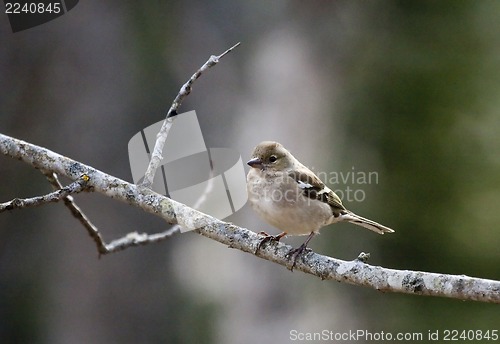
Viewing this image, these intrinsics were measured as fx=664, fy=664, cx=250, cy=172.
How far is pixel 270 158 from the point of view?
3877mm

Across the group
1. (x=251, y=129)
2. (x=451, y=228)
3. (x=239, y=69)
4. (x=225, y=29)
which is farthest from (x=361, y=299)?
(x=225, y=29)

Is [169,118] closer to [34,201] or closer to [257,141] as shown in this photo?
[34,201]

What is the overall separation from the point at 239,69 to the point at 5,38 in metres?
2.14

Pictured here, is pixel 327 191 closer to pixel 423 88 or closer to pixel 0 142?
pixel 0 142

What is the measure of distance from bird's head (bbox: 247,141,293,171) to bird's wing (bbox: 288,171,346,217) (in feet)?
0.28

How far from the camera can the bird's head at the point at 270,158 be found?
385cm

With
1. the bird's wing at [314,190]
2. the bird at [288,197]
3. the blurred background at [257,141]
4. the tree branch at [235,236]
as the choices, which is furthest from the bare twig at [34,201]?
the blurred background at [257,141]

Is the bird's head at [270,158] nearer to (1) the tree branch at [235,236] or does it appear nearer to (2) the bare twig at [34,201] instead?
(1) the tree branch at [235,236]

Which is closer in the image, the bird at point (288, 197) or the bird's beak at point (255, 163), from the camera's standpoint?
the bird at point (288, 197)

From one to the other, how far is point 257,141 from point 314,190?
2.06 m

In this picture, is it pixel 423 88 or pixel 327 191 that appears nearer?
pixel 327 191

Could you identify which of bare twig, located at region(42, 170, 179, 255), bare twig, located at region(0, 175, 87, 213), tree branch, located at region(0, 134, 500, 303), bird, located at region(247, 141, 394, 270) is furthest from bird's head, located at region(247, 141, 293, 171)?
bare twig, located at region(0, 175, 87, 213)

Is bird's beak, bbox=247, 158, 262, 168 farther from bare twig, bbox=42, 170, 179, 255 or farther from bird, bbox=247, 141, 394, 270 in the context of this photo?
bare twig, bbox=42, 170, 179, 255

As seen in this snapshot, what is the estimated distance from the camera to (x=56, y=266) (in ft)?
18.7
